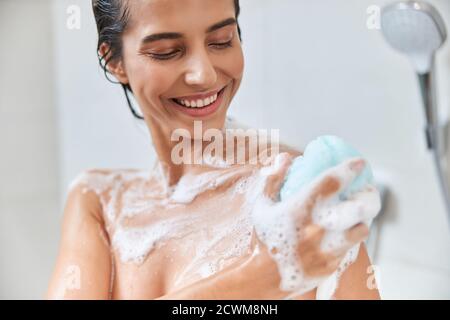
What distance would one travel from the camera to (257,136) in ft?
2.89

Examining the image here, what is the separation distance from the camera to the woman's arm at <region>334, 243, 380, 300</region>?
0.79 m

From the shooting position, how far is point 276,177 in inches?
30.3

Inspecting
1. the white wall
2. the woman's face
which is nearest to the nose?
the woman's face

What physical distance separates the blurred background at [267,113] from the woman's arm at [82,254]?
0.24 ft

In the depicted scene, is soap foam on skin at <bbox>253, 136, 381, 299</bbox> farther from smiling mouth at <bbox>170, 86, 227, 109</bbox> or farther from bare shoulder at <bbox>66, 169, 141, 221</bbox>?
bare shoulder at <bbox>66, 169, 141, 221</bbox>

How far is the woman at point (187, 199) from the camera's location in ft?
2.55

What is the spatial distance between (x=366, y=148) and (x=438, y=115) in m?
0.13

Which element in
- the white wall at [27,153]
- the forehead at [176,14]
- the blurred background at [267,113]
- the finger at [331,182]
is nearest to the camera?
the finger at [331,182]

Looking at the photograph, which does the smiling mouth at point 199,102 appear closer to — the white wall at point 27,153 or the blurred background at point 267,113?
the blurred background at point 267,113

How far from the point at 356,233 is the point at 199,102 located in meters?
0.28

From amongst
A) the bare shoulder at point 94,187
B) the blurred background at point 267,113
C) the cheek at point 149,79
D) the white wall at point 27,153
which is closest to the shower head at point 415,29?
the blurred background at point 267,113

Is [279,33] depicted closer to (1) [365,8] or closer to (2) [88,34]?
(1) [365,8]

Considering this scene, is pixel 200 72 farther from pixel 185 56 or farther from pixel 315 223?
pixel 315 223

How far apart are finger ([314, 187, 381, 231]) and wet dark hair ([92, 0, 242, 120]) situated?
0.28 meters
